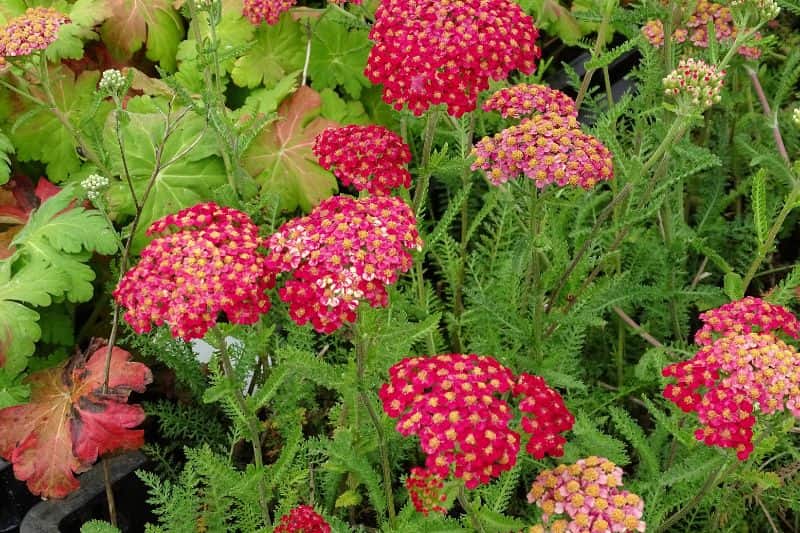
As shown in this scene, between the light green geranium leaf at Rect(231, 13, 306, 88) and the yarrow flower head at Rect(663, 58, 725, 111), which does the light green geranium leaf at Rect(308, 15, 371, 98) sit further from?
the yarrow flower head at Rect(663, 58, 725, 111)

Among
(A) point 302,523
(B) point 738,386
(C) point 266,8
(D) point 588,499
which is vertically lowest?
(A) point 302,523

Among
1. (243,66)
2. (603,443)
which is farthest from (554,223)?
(243,66)

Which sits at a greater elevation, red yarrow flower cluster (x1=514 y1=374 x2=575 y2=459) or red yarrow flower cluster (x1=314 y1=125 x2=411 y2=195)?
red yarrow flower cluster (x1=314 y1=125 x2=411 y2=195)

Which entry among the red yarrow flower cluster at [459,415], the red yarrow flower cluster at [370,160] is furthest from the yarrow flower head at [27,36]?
the red yarrow flower cluster at [459,415]

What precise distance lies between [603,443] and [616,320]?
1.09m

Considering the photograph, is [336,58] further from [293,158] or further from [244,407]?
[244,407]

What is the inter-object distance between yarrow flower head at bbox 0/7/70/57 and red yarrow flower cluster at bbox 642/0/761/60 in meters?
1.82

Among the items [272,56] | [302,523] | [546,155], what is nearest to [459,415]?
[302,523]

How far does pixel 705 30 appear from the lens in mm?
2617

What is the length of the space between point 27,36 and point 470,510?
169 centimetres

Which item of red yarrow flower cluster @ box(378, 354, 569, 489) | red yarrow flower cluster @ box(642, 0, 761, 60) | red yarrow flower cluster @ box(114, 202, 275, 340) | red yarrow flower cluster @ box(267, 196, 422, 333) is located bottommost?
red yarrow flower cluster @ box(378, 354, 569, 489)

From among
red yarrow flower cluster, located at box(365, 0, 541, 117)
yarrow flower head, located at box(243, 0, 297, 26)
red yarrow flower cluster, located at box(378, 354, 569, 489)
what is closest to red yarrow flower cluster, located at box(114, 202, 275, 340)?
red yarrow flower cluster, located at box(378, 354, 569, 489)

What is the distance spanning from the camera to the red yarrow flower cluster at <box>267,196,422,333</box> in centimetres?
150

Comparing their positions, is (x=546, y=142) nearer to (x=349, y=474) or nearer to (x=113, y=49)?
(x=349, y=474)
